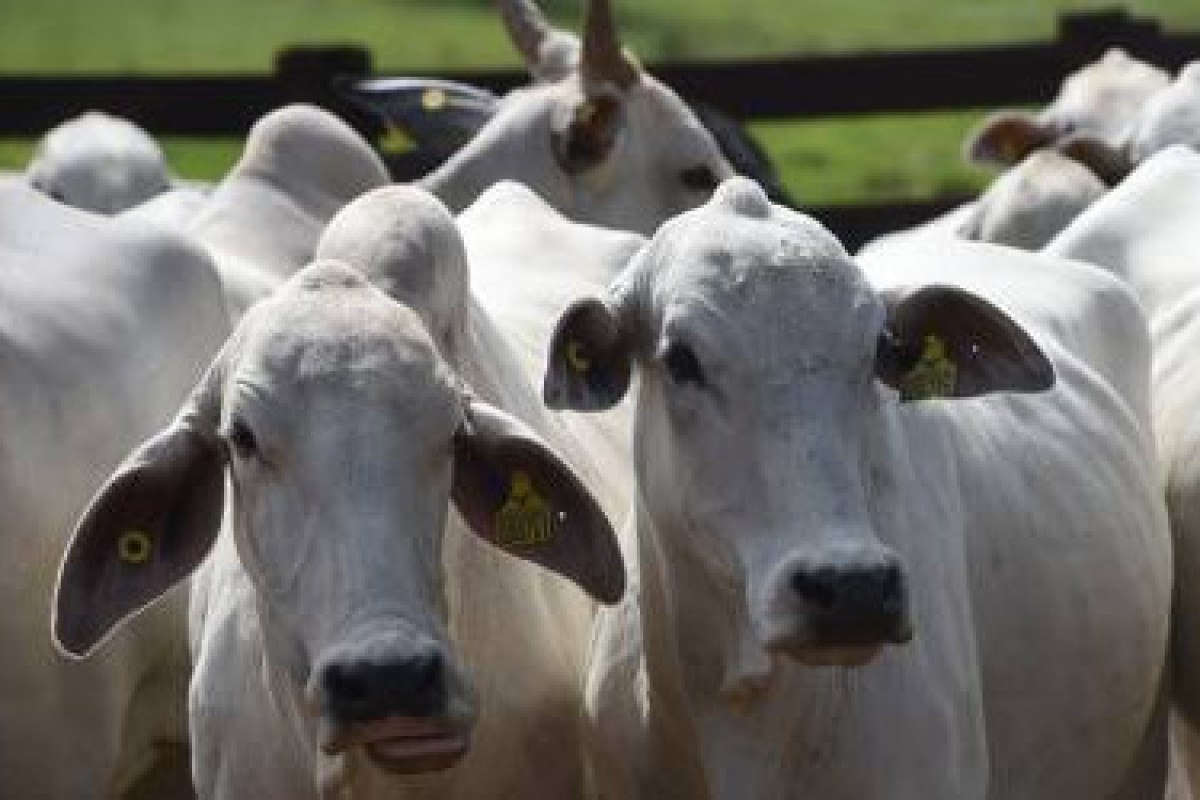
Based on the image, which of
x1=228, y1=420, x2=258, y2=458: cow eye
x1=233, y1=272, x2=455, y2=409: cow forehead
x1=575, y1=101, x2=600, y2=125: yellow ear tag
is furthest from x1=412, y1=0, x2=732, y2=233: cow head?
x1=228, y1=420, x2=258, y2=458: cow eye

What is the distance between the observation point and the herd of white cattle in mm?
6758

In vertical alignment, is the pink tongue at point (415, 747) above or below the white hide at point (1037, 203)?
above

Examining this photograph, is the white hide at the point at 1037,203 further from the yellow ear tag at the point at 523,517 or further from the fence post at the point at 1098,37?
the yellow ear tag at the point at 523,517

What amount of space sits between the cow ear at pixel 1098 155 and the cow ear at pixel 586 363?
571cm

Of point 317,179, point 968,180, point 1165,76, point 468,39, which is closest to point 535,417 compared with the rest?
point 317,179

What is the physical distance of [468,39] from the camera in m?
33.9

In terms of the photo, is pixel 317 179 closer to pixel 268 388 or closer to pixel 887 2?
pixel 268 388

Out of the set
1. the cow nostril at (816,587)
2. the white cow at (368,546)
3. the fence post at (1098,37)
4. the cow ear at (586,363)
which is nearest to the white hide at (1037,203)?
the fence post at (1098,37)

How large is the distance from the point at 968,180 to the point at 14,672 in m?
14.1

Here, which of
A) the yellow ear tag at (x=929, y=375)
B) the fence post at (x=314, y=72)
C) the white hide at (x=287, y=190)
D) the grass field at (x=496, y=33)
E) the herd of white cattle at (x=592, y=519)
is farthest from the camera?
the grass field at (x=496, y=33)

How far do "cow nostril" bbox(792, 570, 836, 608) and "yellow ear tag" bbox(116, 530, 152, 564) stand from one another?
120 centimetres

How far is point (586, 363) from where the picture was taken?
23.4ft

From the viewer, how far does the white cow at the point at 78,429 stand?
27.8ft

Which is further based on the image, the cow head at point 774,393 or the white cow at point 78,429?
the white cow at point 78,429
